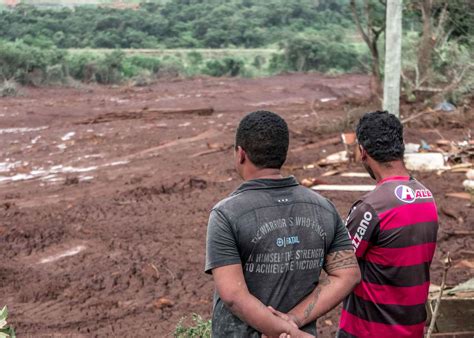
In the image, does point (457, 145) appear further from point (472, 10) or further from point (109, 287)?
point (472, 10)

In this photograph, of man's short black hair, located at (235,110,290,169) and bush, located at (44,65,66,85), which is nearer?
man's short black hair, located at (235,110,290,169)

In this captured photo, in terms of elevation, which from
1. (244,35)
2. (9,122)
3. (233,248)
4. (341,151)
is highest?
(233,248)

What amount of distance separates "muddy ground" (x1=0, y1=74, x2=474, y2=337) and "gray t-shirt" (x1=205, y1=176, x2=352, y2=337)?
3.19m

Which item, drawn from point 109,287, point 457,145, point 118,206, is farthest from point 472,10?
point 109,287

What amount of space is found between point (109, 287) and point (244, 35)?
169 feet

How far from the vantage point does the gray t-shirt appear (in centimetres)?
261

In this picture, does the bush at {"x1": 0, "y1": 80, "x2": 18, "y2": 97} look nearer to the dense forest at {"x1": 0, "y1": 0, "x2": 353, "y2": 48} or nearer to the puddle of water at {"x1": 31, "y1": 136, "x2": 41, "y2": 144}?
the puddle of water at {"x1": 31, "y1": 136, "x2": 41, "y2": 144}

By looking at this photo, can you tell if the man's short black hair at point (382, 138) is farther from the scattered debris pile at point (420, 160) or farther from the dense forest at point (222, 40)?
the dense forest at point (222, 40)

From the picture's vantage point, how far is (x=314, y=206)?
2775mm

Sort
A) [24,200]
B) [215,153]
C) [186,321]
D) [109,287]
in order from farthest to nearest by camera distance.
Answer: [215,153], [24,200], [109,287], [186,321]

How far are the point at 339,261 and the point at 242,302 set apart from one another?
19.3 inches

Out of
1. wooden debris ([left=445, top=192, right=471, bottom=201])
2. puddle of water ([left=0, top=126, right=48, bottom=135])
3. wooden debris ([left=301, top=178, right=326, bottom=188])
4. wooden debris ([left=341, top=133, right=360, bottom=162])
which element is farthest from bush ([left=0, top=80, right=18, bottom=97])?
wooden debris ([left=445, top=192, right=471, bottom=201])

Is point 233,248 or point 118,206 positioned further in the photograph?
point 118,206

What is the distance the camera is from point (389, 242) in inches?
123
